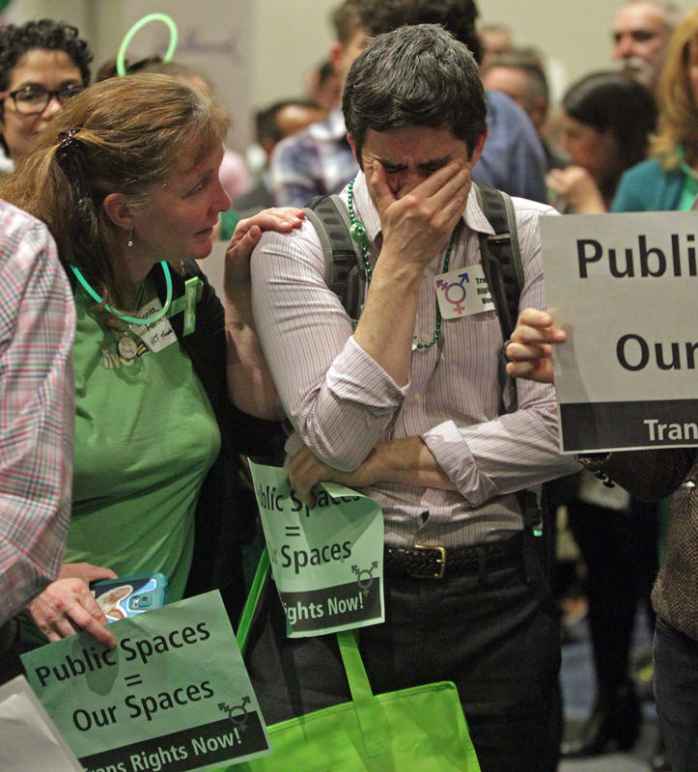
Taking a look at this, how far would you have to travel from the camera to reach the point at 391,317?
245 centimetres

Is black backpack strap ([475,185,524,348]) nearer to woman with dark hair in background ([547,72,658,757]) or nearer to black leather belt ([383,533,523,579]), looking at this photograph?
black leather belt ([383,533,523,579])

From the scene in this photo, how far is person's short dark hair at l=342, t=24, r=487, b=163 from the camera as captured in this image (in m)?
2.44

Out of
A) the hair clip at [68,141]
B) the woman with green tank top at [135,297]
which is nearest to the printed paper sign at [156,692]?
the woman with green tank top at [135,297]

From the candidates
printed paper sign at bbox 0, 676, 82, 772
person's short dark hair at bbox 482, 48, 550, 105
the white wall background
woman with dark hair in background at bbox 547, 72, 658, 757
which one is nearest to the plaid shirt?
printed paper sign at bbox 0, 676, 82, 772

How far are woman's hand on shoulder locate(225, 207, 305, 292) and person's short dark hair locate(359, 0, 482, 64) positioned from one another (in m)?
0.96

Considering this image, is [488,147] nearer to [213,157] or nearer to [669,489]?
[213,157]

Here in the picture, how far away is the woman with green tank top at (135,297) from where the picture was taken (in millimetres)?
2570

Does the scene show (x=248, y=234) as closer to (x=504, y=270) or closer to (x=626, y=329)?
(x=504, y=270)

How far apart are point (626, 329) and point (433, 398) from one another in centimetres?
42

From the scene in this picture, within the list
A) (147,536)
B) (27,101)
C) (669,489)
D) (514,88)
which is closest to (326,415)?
(147,536)

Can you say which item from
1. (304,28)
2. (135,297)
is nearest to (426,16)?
(135,297)

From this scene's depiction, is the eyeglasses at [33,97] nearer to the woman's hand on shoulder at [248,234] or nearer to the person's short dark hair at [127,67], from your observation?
the person's short dark hair at [127,67]

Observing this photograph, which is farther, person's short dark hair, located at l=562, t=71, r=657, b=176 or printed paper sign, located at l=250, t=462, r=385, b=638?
person's short dark hair, located at l=562, t=71, r=657, b=176

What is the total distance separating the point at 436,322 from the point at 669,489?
51 centimetres
